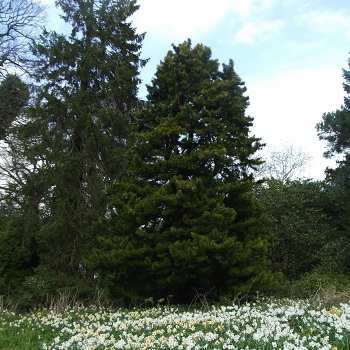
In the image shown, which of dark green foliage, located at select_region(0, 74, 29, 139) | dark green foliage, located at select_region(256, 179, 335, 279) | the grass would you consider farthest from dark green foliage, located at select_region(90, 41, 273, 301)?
dark green foliage, located at select_region(0, 74, 29, 139)

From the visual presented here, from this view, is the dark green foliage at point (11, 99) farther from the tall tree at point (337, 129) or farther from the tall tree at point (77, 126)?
the tall tree at point (337, 129)

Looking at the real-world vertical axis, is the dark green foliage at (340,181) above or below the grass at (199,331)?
above

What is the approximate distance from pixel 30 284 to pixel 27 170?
157 inches

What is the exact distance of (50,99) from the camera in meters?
13.1

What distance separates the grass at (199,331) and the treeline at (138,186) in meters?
1.89

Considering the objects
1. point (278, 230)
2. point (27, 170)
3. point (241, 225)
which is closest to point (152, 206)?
point (241, 225)

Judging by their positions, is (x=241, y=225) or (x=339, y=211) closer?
(x=241, y=225)

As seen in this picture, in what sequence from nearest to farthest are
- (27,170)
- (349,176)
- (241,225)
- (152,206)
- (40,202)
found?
1. (152,206)
2. (241,225)
3. (349,176)
4. (40,202)
5. (27,170)

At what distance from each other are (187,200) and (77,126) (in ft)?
22.1

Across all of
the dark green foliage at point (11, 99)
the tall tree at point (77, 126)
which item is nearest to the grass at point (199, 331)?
the tall tree at point (77, 126)

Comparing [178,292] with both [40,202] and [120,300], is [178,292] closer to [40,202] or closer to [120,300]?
[120,300]

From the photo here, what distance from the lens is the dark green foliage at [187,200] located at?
7.52 metres

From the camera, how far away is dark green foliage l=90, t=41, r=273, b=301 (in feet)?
24.7

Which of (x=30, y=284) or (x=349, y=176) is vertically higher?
(x=349, y=176)
